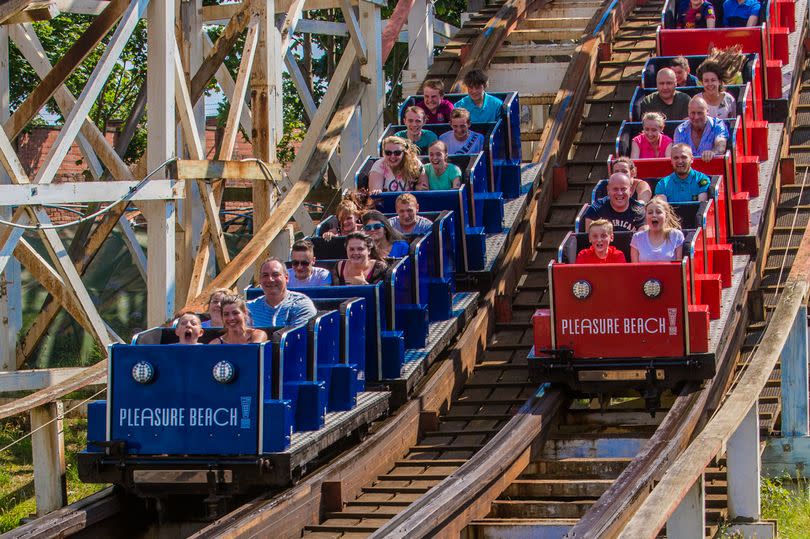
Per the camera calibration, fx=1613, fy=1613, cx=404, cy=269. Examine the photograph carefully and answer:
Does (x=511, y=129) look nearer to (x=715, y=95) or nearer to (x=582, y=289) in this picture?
(x=715, y=95)

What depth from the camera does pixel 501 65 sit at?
1691 centimetres

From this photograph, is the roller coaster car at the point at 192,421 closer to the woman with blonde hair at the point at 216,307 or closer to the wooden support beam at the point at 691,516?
the woman with blonde hair at the point at 216,307

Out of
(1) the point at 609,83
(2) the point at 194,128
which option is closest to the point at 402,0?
(1) the point at 609,83

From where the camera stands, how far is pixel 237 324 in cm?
889

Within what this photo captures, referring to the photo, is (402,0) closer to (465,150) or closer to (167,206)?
(465,150)

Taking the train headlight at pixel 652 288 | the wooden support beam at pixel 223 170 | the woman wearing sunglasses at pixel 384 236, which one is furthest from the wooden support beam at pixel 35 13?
the train headlight at pixel 652 288

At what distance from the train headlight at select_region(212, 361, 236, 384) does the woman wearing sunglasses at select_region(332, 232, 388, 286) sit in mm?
2068

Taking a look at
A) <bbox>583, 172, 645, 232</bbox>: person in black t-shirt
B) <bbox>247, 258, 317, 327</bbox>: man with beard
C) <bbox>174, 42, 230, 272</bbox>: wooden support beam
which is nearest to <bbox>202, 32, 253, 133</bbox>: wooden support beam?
<bbox>174, 42, 230, 272</bbox>: wooden support beam

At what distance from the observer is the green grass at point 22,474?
37.4 ft

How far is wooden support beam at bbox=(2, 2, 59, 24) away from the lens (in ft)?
33.8

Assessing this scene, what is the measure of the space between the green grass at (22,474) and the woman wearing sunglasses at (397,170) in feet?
10.5

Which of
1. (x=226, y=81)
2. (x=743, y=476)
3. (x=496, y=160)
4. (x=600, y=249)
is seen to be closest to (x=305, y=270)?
(x=600, y=249)

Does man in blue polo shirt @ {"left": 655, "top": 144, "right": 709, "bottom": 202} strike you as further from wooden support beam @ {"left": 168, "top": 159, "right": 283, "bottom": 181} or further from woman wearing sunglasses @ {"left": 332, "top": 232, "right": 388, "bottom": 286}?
wooden support beam @ {"left": 168, "top": 159, "right": 283, "bottom": 181}

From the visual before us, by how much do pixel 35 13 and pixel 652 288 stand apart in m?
4.33
